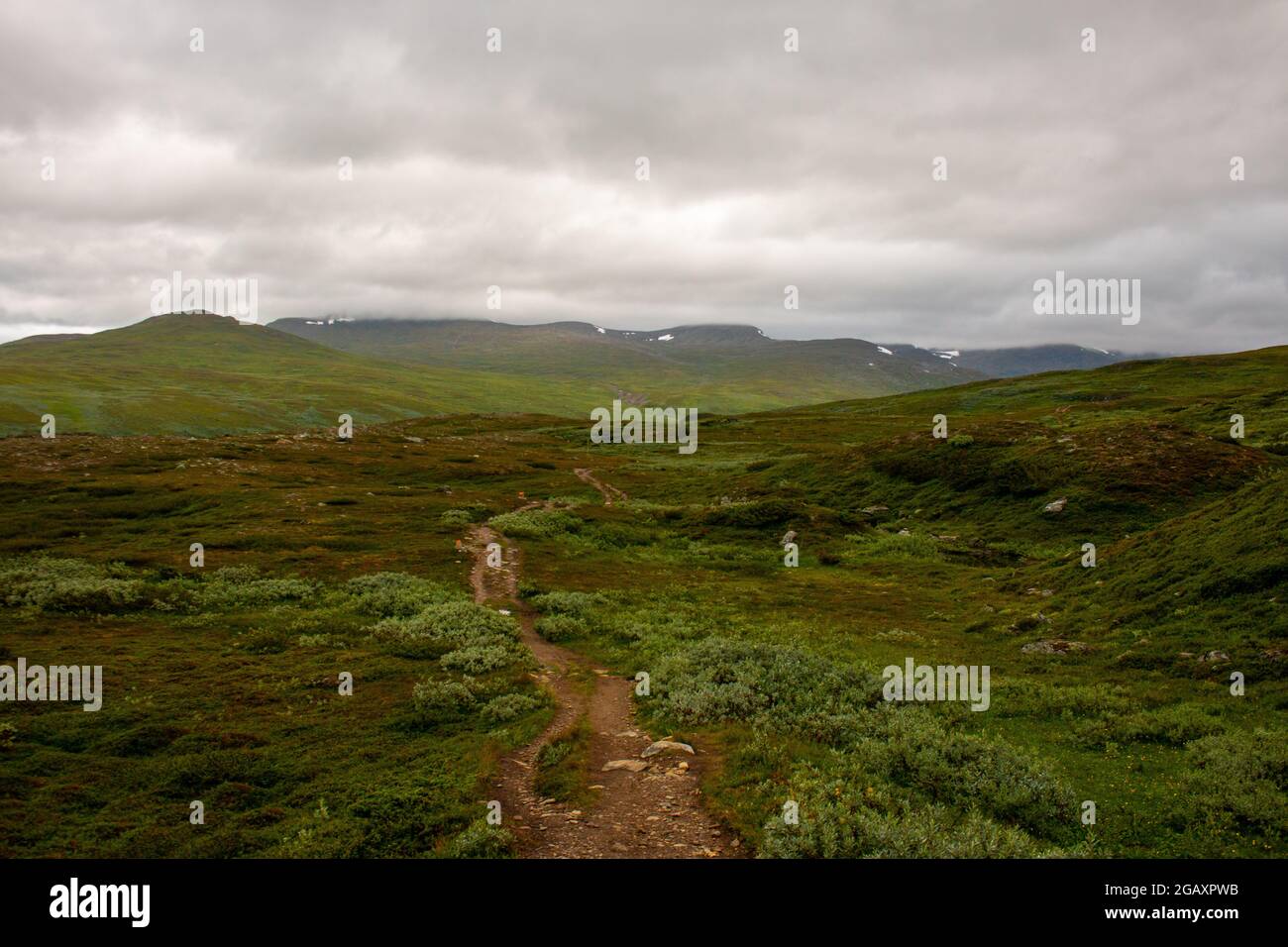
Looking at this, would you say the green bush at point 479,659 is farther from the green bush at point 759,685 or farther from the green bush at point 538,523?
the green bush at point 538,523

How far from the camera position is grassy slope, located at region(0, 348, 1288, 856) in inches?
501

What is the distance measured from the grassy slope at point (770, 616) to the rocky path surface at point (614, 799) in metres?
0.68

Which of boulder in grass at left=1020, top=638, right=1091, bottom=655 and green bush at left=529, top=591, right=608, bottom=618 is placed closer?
boulder in grass at left=1020, top=638, right=1091, bottom=655

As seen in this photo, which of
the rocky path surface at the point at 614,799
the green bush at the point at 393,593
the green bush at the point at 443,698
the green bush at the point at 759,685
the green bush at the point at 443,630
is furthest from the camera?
the green bush at the point at 393,593

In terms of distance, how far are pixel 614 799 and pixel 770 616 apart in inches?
731

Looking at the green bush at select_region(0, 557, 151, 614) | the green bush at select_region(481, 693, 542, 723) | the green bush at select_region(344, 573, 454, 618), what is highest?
the green bush at select_region(0, 557, 151, 614)

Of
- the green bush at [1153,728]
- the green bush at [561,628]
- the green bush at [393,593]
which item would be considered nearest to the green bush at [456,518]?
the green bush at [393,593]

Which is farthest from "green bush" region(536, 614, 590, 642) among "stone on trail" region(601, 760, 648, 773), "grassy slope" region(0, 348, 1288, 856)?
"stone on trail" region(601, 760, 648, 773)

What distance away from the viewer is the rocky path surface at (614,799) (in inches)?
450

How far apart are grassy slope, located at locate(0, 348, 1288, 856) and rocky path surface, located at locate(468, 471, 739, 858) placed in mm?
679

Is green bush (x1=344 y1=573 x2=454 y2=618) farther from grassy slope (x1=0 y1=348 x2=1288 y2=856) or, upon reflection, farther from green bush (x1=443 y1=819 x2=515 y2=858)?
green bush (x1=443 y1=819 x2=515 y2=858)

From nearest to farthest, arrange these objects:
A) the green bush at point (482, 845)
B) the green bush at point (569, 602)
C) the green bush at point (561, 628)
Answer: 1. the green bush at point (482, 845)
2. the green bush at point (561, 628)
3. the green bush at point (569, 602)
